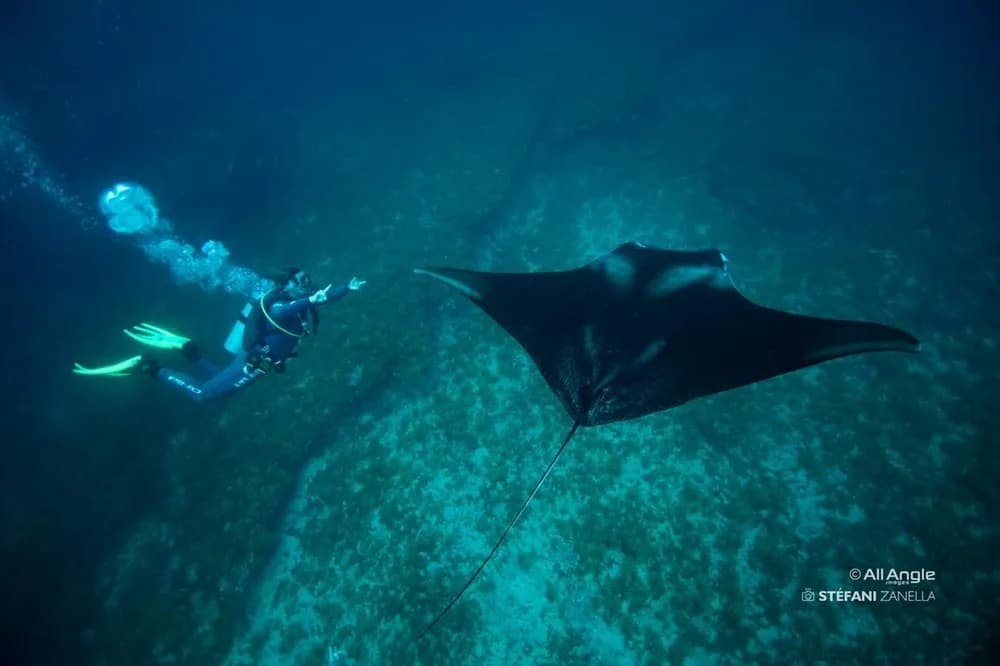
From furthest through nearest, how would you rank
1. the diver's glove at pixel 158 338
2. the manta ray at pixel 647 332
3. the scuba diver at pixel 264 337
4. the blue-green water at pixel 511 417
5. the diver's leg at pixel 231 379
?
1. the diver's glove at pixel 158 338
2. the diver's leg at pixel 231 379
3. the scuba diver at pixel 264 337
4. the blue-green water at pixel 511 417
5. the manta ray at pixel 647 332

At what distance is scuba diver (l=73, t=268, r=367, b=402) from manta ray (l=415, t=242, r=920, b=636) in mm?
3345

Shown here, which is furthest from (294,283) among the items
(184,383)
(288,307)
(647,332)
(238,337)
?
(647,332)

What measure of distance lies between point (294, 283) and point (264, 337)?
100 cm

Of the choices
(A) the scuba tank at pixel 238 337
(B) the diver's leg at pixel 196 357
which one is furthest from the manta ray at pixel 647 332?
(B) the diver's leg at pixel 196 357

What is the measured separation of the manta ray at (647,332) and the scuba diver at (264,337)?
11.0 ft

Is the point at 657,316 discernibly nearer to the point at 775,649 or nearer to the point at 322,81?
the point at 775,649

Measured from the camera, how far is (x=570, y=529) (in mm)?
5996

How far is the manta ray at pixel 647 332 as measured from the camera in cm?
315

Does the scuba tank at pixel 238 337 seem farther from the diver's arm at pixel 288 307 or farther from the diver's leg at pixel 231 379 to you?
the diver's arm at pixel 288 307

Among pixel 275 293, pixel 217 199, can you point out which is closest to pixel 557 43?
pixel 217 199

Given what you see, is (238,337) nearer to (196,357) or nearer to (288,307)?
(196,357)

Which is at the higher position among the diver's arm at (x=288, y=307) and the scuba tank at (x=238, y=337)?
the scuba tank at (x=238, y=337)

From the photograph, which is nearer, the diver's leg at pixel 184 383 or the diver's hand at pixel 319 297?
the diver's hand at pixel 319 297

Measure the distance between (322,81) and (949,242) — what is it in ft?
117
